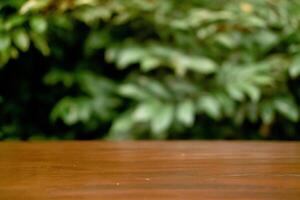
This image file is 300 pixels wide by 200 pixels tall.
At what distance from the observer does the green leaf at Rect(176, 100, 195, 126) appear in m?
1.54

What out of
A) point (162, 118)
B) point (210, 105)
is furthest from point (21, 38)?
point (210, 105)

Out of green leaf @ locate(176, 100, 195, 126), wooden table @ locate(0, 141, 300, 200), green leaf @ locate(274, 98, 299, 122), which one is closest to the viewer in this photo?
wooden table @ locate(0, 141, 300, 200)

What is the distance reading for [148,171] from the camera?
0.51m

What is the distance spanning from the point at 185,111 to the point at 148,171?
107 cm

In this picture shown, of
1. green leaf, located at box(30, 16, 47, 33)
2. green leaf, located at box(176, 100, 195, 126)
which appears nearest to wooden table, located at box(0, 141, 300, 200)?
green leaf, located at box(176, 100, 195, 126)

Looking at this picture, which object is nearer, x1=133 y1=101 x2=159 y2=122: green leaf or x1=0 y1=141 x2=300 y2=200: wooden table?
x1=0 y1=141 x2=300 y2=200: wooden table

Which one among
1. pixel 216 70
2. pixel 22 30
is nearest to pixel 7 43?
pixel 22 30

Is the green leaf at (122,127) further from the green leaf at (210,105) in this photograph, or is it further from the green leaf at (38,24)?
the green leaf at (38,24)

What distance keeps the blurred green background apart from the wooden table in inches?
34.3

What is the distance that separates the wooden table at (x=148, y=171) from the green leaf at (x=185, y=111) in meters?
0.79

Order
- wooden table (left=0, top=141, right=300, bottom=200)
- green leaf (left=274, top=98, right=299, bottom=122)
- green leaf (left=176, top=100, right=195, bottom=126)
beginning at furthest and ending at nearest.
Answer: green leaf (left=274, top=98, right=299, bottom=122) < green leaf (left=176, top=100, right=195, bottom=126) < wooden table (left=0, top=141, right=300, bottom=200)

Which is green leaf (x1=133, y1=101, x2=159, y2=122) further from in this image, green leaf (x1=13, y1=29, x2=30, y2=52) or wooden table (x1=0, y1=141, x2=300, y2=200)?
wooden table (x1=0, y1=141, x2=300, y2=200)

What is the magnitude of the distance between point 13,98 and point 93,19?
49cm

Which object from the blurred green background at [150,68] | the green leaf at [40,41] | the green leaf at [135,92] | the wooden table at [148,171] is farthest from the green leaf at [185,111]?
the wooden table at [148,171]
